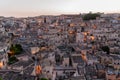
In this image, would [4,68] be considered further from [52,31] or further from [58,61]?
[52,31]

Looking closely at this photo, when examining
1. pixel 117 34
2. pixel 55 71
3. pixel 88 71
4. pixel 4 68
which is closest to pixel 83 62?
pixel 88 71

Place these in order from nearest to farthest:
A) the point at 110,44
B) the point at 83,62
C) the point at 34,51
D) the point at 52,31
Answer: the point at 83,62 → the point at 34,51 → the point at 110,44 → the point at 52,31

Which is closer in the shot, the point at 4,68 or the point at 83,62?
the point at 4,68

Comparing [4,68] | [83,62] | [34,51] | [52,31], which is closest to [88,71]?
[83,62]

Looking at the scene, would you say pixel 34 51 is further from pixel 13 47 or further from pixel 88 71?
pixel 88 71

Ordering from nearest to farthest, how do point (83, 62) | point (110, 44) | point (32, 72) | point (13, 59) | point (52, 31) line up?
point (32, 72) → point (83, 62) → point (13, 59) → point (110, 44) → point (52, 31)

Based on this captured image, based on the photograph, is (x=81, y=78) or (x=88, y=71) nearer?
(x=81, y=78)

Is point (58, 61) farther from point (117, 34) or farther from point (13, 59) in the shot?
point (117, 34)

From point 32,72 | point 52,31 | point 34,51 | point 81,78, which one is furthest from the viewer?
point 52,31

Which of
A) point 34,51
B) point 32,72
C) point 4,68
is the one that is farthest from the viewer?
point 34,51

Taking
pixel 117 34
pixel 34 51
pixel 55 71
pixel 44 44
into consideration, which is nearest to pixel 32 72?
pixel 55 71
